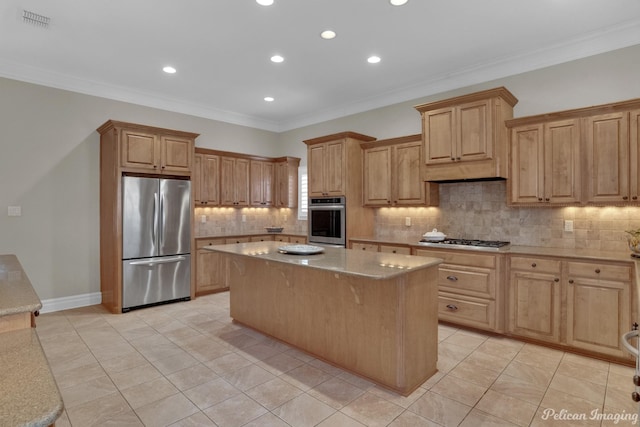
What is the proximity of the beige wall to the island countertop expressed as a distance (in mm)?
2427

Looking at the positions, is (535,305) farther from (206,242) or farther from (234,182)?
(234,182)

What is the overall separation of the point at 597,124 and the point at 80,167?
6.06 m

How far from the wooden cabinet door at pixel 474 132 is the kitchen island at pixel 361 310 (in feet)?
5.45

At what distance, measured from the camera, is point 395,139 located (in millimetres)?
4828

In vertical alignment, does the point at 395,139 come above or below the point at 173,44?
below

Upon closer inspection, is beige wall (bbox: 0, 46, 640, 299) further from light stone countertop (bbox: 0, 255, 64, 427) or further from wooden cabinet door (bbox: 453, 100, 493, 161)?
light stone countertop (bbox: 0, 255, 64, 427)

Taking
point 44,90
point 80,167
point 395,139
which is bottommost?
point 80,167

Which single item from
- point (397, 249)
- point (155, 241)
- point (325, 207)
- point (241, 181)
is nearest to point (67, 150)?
point (155, 241)

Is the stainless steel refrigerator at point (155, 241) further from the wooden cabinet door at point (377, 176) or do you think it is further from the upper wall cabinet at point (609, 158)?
the upper wall cabinet at point (609, 158)

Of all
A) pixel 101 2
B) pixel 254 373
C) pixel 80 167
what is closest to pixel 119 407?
pixel 254 373

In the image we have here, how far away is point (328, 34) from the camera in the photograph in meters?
3.54

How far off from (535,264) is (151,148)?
4.79m

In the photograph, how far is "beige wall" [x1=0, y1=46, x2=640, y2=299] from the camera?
376 cm

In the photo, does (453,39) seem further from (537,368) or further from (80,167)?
(80,167)
